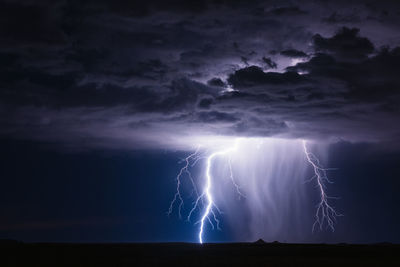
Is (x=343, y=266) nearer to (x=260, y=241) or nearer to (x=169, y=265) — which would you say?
(x=169, y=265)

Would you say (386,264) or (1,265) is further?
(386,264)

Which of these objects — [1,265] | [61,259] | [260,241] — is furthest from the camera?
[260,241]

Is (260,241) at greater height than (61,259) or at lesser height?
greater

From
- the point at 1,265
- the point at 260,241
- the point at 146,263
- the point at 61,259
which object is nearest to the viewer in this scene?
the point at 1,265

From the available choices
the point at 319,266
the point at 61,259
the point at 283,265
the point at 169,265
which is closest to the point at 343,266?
the point at 319,266

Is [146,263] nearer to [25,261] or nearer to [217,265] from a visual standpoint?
[217,265]

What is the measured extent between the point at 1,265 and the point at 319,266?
51.6 feet

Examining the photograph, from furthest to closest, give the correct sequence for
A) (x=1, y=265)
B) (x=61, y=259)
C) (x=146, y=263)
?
1. (x=61, y=259)
2. (x=146, y=263)
3. (x=1, y=265)

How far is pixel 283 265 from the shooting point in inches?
1055

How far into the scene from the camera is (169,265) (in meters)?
26.2

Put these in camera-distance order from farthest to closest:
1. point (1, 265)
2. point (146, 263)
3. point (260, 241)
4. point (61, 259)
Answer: point (260, 241), point (61, 259), point (146, 263), point (1, 265)

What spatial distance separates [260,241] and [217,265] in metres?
36.6

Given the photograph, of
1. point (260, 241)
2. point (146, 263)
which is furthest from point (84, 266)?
point (260, 241)

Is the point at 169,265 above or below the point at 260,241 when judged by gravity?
below
